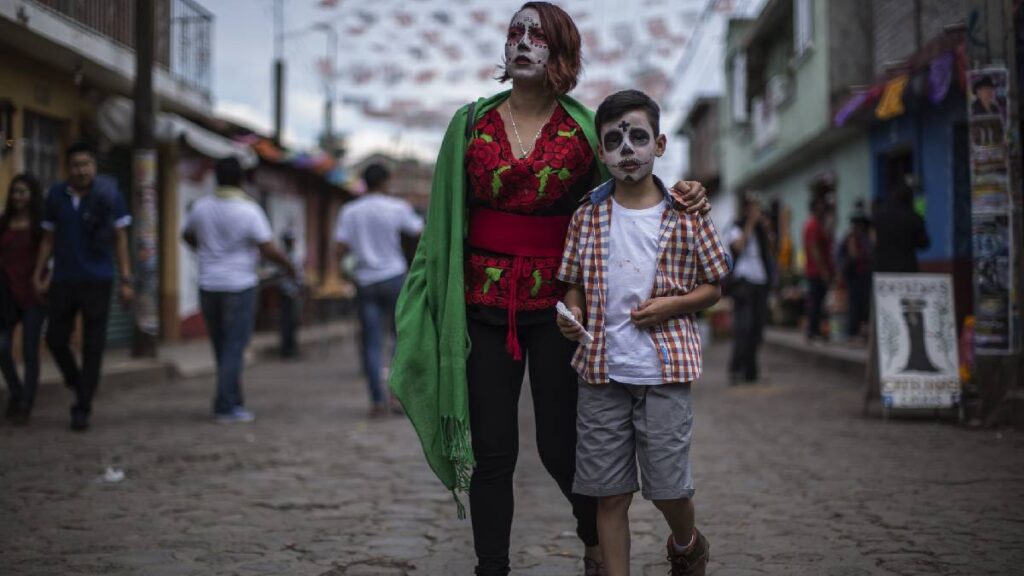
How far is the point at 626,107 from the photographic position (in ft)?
10.5

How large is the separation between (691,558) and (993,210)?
15.9 ft

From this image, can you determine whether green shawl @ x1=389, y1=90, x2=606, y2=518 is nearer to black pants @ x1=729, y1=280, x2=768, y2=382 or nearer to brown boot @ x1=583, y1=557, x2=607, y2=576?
brown boot @ x1=583, y1=557, x2=607, y2=576

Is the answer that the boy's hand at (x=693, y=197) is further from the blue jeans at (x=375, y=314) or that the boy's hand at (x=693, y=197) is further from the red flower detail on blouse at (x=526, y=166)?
the blue jeans at (x=375, y=314)

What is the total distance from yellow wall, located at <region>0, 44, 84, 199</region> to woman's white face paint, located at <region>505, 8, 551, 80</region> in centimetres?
853

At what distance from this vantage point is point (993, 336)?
718 cm

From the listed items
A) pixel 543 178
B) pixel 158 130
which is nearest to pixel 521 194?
pixel 543 178

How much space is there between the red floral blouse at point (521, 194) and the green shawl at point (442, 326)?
56mm

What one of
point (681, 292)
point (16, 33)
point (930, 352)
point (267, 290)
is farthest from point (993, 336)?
point (267, 290)

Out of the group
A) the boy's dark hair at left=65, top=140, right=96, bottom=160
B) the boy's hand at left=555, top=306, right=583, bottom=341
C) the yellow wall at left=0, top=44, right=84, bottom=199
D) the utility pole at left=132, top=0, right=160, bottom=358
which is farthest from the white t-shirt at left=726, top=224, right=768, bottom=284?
the yellow wall at left=0, top=44, right=84, bottom=199

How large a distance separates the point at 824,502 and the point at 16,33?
30.3 ft

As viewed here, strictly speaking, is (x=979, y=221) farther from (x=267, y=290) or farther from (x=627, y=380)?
(x=267, y=290)

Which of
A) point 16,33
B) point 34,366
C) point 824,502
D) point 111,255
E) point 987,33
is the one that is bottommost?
point 824,502

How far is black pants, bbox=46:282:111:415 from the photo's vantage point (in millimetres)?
7207

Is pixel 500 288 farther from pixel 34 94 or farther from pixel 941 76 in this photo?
pixel 34 94
